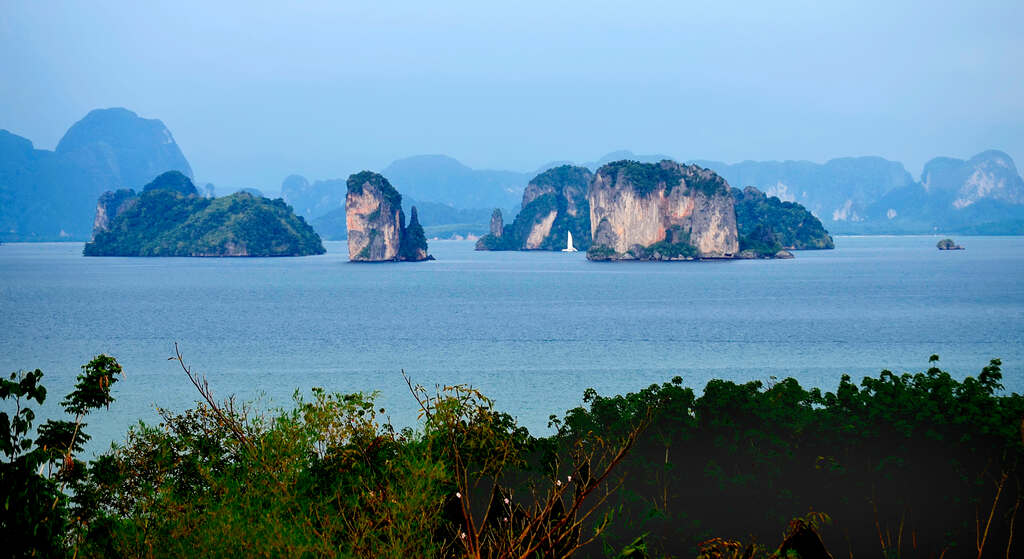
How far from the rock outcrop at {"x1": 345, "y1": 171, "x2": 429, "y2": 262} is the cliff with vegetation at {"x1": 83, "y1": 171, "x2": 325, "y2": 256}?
37187mm

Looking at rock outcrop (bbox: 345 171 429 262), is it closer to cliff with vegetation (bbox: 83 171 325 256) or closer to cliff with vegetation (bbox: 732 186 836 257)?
cliff with vegetation (bbox: 83 171 325 256)

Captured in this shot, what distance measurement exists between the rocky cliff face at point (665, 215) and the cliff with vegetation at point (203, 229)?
66.1 m

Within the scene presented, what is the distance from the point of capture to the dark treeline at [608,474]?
10.4 metres

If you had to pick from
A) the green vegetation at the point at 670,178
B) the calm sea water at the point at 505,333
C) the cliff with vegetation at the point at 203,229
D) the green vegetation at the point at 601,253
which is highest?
the green vegetation at the point at 670,178

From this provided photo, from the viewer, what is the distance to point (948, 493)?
15.8m

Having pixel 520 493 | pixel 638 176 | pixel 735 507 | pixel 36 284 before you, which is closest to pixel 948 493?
pixel 735 507

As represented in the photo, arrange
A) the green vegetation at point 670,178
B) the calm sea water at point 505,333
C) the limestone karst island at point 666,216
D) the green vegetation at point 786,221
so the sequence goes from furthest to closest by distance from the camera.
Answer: the green vegetation at point 786,221
the green vegetation at point 670,178
the limestone karst island at point 666,216
the calm sea water at point 505,333

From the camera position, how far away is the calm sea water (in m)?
33.4

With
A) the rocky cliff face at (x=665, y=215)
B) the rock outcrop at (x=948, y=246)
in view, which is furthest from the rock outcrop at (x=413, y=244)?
the rock outcrop at (x=948, y=246)

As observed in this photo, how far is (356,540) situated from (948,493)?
12035 millimetres

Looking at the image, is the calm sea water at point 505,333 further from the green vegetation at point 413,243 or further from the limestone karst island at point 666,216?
the green vegetation at point 413,243

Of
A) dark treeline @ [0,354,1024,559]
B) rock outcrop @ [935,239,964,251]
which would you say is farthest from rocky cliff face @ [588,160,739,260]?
dark treeline @ [0,354,1024,559]

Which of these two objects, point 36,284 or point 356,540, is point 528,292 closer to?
point 36,284

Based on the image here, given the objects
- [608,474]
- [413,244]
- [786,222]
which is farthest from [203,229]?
[608,474]
